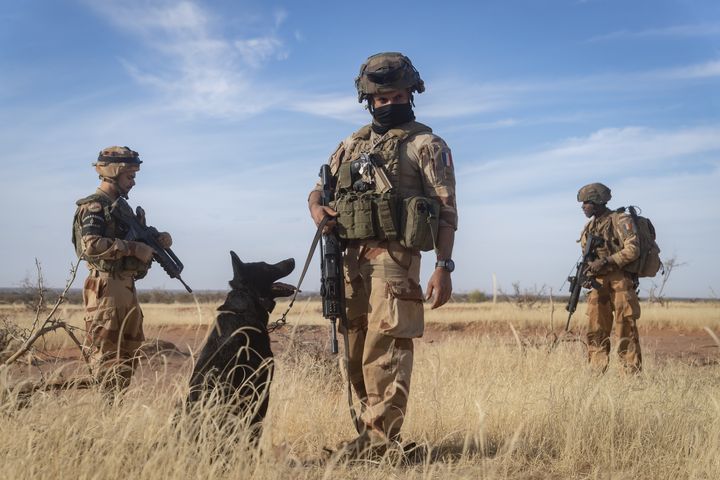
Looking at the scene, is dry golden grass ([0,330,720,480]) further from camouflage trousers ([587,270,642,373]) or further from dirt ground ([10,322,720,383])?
dirt ground ([10,322,720,383])

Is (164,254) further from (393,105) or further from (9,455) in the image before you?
(9,455)

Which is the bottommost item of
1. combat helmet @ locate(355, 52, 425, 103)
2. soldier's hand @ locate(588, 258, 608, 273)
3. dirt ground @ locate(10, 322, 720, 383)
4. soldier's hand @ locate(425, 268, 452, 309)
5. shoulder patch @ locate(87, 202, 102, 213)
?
dirt ground @ locate(10, 322, 720, 383)

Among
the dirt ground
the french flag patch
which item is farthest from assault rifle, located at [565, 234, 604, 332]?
the french flag patch

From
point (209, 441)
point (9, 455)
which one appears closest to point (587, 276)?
point (209, 441)

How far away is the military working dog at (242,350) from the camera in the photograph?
3.47 m

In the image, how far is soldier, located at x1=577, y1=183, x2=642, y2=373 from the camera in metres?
8.00

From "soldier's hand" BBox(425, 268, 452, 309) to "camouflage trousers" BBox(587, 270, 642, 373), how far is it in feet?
15.3

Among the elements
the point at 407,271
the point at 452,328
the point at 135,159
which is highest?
the point at 135,159

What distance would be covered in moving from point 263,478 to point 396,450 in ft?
3.64

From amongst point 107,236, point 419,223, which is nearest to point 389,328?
point 419,223

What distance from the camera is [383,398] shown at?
395 cm

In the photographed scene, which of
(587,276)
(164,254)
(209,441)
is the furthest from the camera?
(587,276)

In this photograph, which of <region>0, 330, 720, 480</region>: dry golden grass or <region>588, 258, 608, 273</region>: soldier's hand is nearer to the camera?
<region>0, 330, 720, 480</region>: dry golden grass

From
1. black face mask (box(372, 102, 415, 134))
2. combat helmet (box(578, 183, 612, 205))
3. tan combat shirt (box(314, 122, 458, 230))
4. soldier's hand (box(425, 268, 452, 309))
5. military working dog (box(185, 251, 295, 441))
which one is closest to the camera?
military working dog (box(185, 251, 295, 441))
